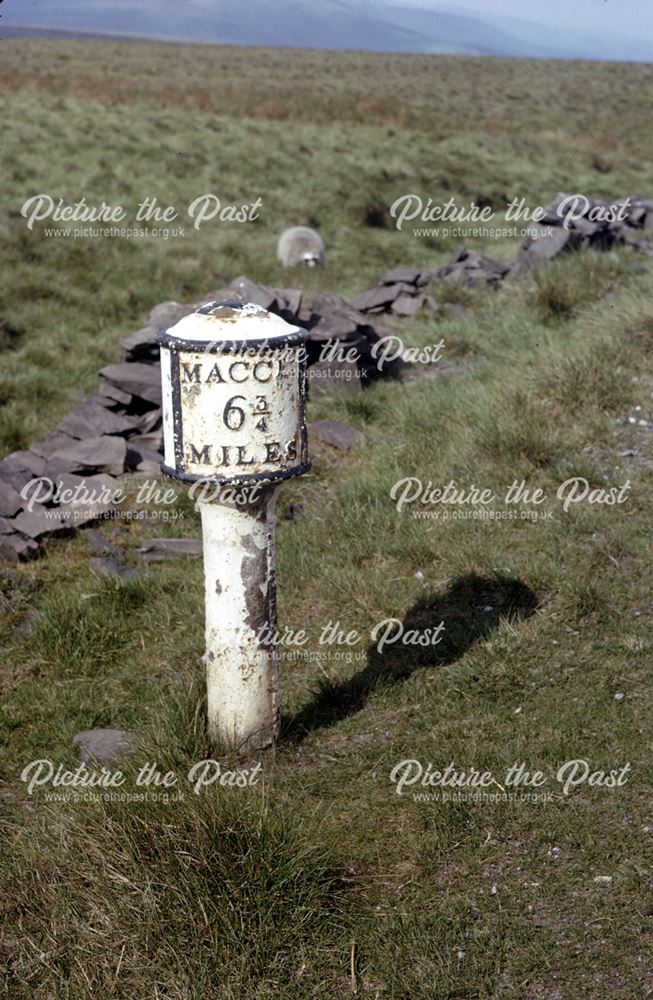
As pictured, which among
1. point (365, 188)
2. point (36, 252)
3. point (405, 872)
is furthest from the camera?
point (365, 188)

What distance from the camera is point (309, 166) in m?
18.5

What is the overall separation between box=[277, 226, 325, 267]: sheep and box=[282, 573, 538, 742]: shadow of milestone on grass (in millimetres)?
9200

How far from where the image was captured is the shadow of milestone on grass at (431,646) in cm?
403

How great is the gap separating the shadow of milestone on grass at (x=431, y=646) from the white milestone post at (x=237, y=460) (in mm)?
395

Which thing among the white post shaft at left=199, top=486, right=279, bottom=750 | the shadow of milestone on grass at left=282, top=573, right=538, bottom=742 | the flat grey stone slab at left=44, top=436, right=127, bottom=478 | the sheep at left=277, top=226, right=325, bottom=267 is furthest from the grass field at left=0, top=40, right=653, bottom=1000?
the sheep at left=277, top=226, right=325, bottom=267

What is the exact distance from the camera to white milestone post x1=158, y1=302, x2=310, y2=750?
3141 mm

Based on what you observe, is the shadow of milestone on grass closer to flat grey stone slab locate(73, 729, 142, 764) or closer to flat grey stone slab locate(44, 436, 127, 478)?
flat grey stone slab locate(73, 729, 142, 764)

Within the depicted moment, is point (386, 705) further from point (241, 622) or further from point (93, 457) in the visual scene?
point (93, 457)

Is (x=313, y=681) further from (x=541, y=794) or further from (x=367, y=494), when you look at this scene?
(x=367, y=494)

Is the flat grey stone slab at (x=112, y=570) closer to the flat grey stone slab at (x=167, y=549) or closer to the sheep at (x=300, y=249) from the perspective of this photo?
the flat grey stone slab at (x=167, y=549)

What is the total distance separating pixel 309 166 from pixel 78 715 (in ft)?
53.0

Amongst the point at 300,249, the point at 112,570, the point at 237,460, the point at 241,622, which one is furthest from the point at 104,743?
the point at 300,249

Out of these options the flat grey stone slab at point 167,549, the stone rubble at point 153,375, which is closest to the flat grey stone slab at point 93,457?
the stone rubble at point 153,375

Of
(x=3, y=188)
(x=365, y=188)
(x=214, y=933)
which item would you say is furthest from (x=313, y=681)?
(x=365, y=188)
